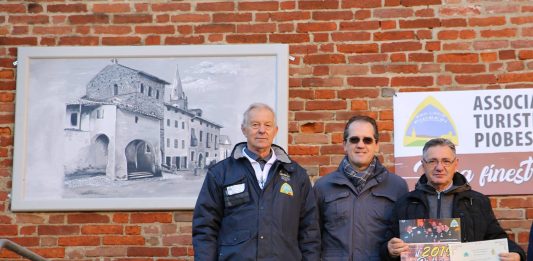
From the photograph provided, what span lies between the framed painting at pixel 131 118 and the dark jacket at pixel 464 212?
5.54 ft

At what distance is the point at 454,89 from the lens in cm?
552

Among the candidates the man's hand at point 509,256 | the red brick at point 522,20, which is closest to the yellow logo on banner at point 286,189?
the man's hand at point 509,256

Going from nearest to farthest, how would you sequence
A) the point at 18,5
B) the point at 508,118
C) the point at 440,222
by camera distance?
the point at 440,222 → the point at 508,118 → the point at 18,5

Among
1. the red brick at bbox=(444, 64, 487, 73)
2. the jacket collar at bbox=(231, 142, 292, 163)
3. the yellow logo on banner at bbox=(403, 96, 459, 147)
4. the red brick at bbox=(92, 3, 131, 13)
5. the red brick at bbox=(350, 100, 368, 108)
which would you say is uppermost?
the red brick at bbox=(92, 3, 131, 13)

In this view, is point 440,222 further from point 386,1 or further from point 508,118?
point 386,1

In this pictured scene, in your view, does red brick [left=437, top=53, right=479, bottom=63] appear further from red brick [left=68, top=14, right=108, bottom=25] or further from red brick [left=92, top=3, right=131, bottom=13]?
red brick [left=68, top=14, right=108, bottom=25]

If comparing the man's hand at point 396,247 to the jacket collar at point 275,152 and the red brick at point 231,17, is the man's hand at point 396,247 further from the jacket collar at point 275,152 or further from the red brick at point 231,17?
the red brick at point 231,17

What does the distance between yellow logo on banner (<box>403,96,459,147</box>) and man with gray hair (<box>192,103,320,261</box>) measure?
1621mm

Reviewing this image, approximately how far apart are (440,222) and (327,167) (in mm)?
1740

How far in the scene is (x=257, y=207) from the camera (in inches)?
153

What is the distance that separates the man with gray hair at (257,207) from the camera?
3.85 meters

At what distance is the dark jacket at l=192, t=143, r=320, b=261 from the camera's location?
3842mm

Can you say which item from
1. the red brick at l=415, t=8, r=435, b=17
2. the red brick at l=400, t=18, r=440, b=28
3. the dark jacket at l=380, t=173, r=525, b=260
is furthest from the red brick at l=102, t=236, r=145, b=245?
the red brick at l=415, t=8, r=435, b=17

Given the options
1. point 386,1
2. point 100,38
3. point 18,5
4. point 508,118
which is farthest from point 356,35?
point 18,5
